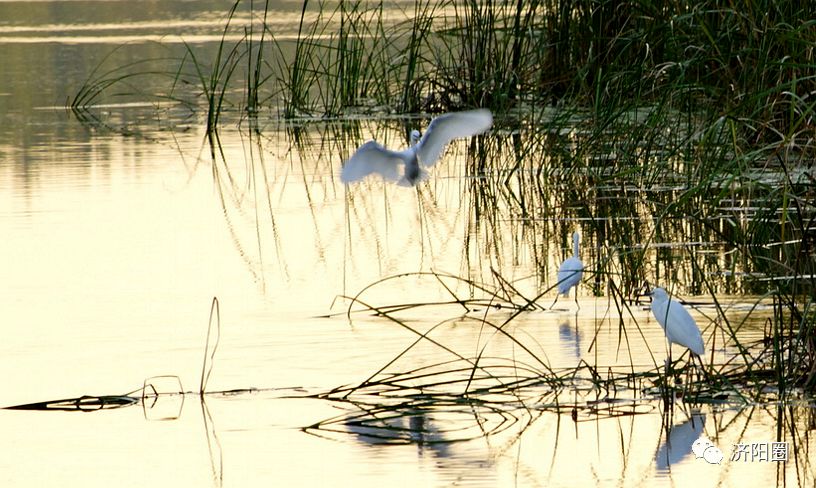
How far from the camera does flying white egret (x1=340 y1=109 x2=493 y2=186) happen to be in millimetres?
6793

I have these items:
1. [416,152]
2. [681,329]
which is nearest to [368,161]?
[416,152]

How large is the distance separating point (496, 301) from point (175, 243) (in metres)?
2.18

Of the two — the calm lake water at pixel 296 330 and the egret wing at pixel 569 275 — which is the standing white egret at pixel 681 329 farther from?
the egret wing at pixel 569 275

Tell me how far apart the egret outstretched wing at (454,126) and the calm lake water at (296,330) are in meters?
0.44

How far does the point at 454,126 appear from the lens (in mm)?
6840

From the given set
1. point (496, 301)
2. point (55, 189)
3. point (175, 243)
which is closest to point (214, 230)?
point (175, 243)

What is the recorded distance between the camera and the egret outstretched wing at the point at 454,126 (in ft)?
22.2

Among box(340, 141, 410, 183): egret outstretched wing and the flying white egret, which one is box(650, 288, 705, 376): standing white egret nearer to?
the flying white egret

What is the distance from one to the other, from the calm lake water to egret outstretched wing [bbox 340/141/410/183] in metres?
0.33

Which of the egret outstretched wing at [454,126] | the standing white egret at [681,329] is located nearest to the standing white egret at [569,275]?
the standing white egret at [681,329]

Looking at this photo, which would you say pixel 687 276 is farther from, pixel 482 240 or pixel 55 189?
pixel 55 189

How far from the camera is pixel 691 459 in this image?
3.88m

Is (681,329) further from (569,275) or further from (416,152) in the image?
(416,152)

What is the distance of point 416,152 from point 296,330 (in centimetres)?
183
